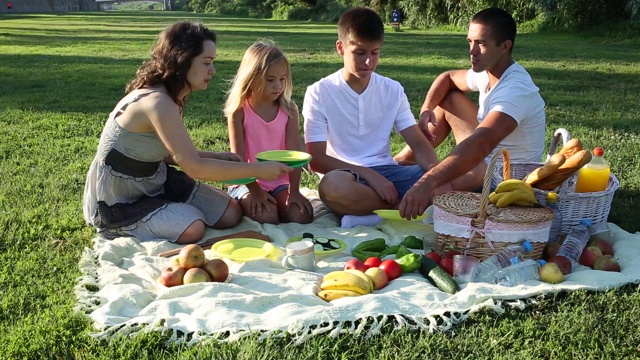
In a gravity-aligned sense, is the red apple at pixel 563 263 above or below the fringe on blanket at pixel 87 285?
above

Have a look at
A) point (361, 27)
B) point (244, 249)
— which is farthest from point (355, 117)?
point (244, 249)

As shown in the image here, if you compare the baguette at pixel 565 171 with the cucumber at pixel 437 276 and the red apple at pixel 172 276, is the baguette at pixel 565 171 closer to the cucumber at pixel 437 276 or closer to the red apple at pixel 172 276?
the cucumber at pixel 437 276

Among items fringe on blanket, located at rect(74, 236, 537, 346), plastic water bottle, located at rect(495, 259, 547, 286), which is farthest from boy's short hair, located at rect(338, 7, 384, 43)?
fringe on blanket, located at rect(74, 236, 537, 346)

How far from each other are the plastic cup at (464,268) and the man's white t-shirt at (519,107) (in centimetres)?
112

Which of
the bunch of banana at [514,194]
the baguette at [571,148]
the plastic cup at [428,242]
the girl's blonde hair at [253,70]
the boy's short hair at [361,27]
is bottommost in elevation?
the plastic cup at [428,242]

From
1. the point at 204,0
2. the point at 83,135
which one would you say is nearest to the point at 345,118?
the point at 83,135

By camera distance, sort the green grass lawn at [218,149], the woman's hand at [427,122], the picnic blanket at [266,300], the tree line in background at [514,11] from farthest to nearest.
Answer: the tree line in background at [514,11], the woman's hand at [427,122], the picnic blanket at [266,300], the green grass lawn at [218,149]

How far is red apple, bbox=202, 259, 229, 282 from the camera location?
11.1ft

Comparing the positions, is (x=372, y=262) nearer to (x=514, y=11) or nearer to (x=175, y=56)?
(x=175, y=56)

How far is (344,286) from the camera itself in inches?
127

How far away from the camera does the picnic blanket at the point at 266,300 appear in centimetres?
284

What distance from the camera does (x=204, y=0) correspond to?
63625mm

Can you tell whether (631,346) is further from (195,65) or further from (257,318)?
(195,65)

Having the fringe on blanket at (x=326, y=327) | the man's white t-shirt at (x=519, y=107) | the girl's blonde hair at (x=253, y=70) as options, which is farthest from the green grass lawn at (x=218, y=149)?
the girl's blonde hair at (x=253, y=70)
